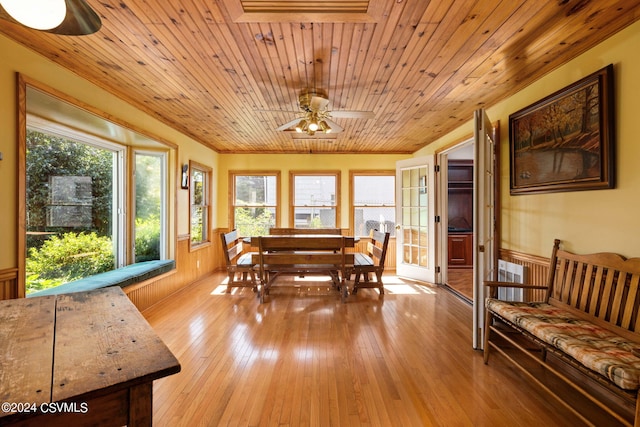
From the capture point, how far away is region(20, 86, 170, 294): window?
2588 millimetres

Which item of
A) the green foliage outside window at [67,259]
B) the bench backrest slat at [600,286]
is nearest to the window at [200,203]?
the green foliage outside window at [67,259]

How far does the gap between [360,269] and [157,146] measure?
3.21 meters


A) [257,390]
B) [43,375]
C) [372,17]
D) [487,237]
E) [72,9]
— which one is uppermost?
[372,17]

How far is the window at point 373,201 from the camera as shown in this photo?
5789 mm

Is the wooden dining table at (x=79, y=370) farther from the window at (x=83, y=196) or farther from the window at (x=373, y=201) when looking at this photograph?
the window at (x=373, y=201)

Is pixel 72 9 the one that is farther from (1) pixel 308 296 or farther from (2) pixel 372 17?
(1) pixel 308 296

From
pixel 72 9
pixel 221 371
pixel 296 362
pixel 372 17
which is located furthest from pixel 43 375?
pixel 372 17

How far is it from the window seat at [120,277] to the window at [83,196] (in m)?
0.18

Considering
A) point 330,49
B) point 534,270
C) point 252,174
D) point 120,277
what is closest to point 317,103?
point 330,49

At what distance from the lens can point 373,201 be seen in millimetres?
5824

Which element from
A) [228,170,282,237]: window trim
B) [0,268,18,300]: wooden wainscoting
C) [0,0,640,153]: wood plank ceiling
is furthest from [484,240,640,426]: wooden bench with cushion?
[228,170,282,237]: window trim

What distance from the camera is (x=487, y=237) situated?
256 centimetres

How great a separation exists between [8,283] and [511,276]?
4248 millimetres

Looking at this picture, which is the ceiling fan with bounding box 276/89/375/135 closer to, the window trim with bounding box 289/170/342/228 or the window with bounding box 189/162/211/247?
the window with bounding box 189/162/211/247
